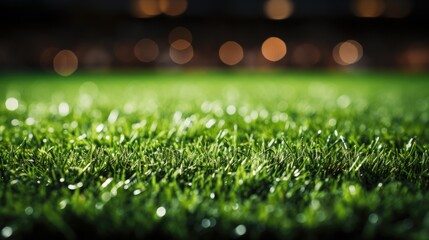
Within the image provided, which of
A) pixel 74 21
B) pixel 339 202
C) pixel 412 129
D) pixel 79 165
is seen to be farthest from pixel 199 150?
pixel 74 21

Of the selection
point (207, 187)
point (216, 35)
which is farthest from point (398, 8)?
point (207, 187)

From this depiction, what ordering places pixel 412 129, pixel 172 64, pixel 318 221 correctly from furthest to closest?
pixel 172 64 < pixel 412 129 < pixel 318 221

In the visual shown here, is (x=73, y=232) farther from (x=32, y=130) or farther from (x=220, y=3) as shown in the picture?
(x=220, y=3)

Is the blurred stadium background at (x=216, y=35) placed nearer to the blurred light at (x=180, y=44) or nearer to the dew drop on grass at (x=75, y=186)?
the blurred light at (x=180, y=44)

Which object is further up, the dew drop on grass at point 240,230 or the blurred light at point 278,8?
the blurred light at point 278,8

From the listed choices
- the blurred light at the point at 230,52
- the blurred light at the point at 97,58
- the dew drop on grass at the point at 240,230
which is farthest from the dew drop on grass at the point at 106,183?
the blurred light at the point at 230,52

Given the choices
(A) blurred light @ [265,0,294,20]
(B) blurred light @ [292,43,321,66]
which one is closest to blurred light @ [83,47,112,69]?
(A) blurred light @ [265,0,294,20]

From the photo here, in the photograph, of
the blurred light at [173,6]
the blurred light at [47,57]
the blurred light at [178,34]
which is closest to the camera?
the blurred light at [173,6]

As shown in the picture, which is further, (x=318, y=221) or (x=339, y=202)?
(x=339, y=202)
